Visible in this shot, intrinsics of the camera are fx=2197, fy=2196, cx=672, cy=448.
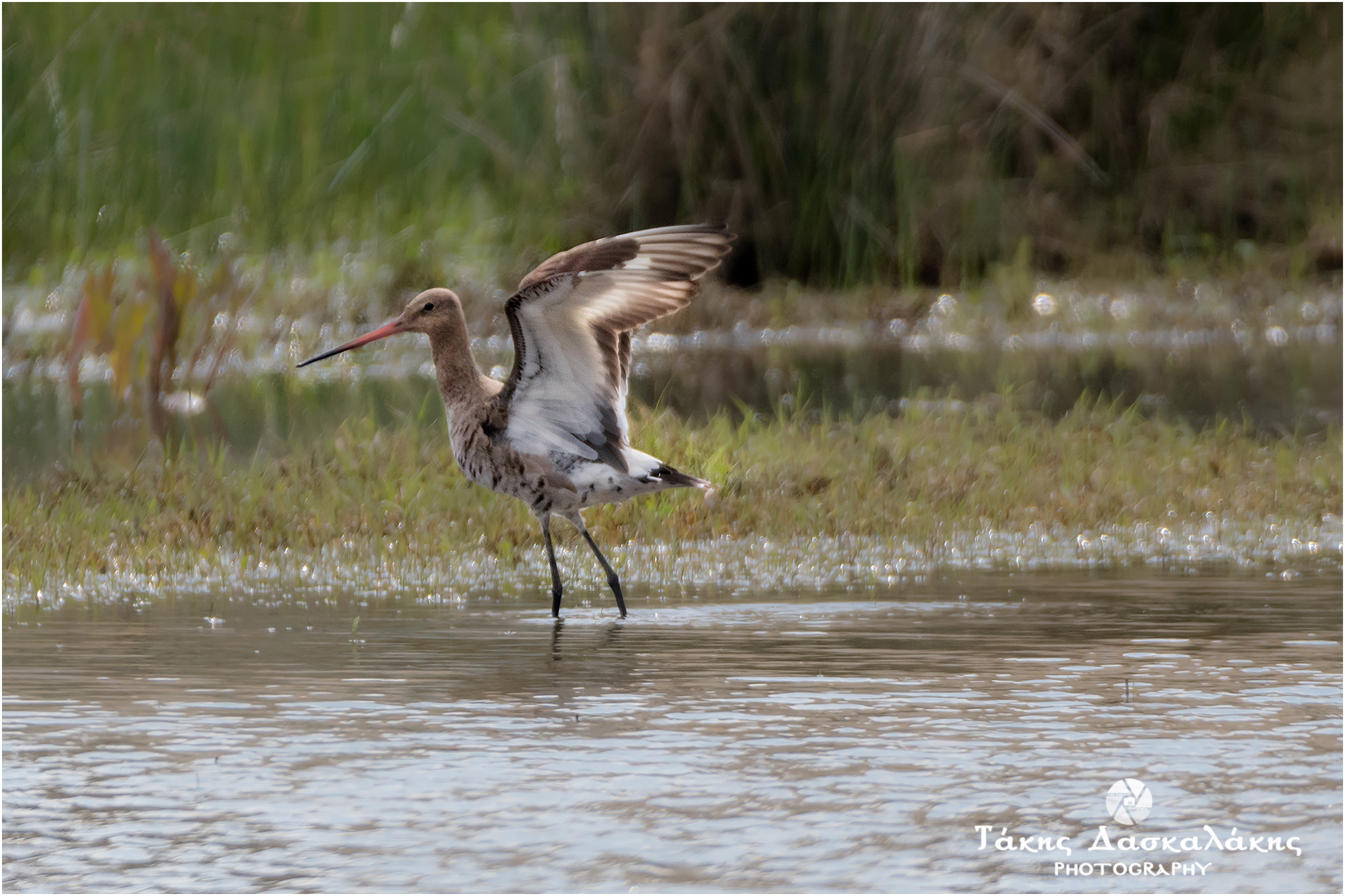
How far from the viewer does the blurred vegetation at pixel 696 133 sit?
1666 centimetres

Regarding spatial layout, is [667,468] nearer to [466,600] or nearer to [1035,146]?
[466,600]

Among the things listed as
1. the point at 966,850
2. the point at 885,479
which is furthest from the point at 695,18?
the point at 966,850

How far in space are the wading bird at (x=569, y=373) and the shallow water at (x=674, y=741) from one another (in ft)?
1.52

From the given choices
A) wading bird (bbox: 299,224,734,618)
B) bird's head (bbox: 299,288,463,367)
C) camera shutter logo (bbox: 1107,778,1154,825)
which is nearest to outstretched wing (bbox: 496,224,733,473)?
wading bird (bbox: 299,224,734,618)

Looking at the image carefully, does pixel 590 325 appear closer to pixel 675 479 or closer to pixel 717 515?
pixel 675 479

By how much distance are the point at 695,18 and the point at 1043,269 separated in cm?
413

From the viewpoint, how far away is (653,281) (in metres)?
7.66

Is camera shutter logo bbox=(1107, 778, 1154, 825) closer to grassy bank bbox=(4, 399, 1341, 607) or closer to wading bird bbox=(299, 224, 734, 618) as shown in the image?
wading bird bbox=(299, 224, 734, 618)

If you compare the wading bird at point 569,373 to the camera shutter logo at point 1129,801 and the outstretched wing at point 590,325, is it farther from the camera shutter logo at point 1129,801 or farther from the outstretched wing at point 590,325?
the camera shutter logo at point 1129,801

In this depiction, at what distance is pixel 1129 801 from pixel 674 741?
1.22m

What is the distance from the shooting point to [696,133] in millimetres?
17531

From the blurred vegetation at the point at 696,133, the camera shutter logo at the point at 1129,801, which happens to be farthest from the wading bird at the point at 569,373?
the blurred vegetation at the point at 696,133

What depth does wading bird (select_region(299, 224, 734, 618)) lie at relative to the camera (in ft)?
24.9

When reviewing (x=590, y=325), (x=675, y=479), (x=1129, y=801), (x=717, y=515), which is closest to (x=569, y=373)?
(x=590, y=325)
